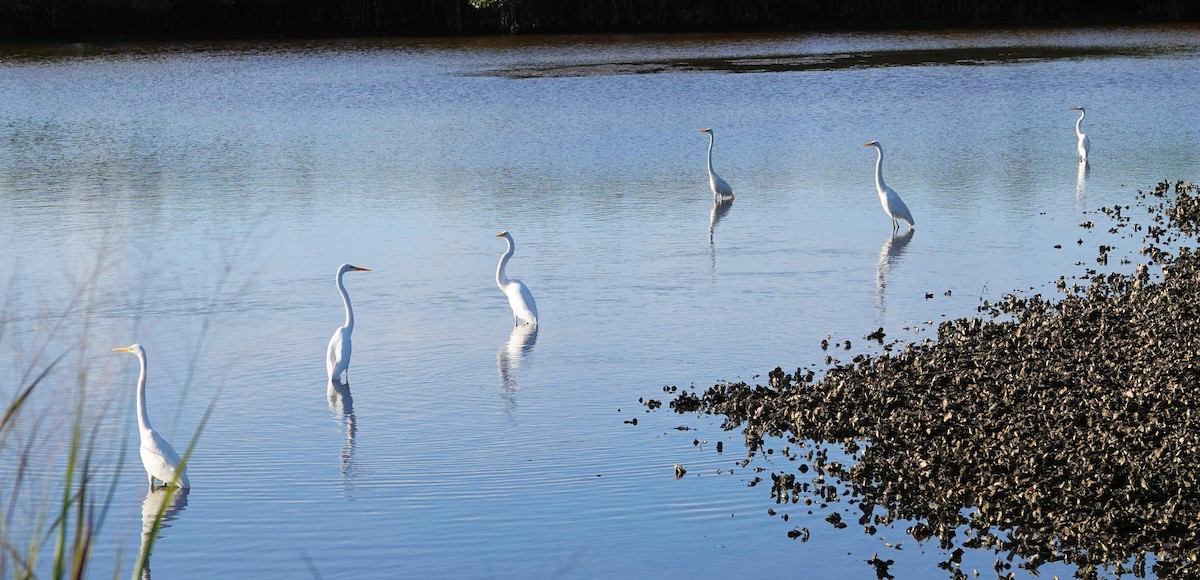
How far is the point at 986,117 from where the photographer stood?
21.5m

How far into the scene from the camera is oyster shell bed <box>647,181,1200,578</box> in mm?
5449

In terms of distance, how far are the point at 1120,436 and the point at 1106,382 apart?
0.81m

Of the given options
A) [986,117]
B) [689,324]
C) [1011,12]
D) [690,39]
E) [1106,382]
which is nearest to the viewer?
[1106,382]

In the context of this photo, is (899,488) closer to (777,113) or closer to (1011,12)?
(777,113)

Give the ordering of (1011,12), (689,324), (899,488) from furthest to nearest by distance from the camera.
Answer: (1011,12)
(689,324)
(899,488)

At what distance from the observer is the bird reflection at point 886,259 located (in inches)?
403

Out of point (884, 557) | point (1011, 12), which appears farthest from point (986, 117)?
point (1011, 12)

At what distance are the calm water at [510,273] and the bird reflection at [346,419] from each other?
3cm

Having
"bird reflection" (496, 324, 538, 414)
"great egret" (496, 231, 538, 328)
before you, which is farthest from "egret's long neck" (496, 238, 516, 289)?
"bird reflection" (496, 324, 538, 414)

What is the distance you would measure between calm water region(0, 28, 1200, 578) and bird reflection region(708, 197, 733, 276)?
0.06m

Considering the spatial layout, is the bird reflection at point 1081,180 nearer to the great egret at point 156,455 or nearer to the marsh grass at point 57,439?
the marsh grass at point 57,439

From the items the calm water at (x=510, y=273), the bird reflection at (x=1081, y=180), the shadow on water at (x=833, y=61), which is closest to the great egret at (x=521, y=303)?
the calm water at (x=510, y=273)

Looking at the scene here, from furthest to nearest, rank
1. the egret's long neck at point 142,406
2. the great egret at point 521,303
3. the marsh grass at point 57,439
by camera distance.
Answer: the great egret at point 521,303 < the egret's long neck at point 142,406 < the marsh grass at point 57,439

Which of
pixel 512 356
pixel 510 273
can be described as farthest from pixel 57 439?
pixel 510 273
